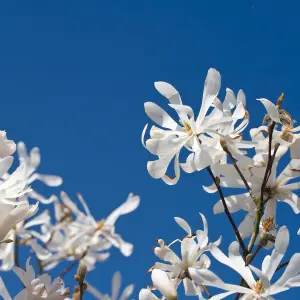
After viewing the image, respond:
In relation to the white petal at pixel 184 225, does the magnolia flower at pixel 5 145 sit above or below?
above

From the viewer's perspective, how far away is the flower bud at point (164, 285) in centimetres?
107

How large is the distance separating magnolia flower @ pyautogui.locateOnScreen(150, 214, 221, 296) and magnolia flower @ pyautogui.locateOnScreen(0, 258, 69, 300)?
0.20 meters

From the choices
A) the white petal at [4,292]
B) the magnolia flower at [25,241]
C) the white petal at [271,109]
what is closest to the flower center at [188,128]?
the white petal at [271,109]

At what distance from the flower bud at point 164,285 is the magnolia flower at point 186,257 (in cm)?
9

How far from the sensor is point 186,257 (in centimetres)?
120

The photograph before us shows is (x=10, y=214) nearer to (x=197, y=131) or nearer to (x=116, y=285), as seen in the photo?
(x=197, y=131)

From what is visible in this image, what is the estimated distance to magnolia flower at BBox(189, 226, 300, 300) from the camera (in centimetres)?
98

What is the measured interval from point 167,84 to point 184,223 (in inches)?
10.3

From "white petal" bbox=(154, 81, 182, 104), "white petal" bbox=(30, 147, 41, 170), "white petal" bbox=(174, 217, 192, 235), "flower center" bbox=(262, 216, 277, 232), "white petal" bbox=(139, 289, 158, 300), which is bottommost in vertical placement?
"white petal" bbox=(139, 289, 158, 300)

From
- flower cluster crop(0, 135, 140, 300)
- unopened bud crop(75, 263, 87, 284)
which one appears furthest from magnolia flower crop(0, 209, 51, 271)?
unopened bud crop(75, 263, 87, 284)

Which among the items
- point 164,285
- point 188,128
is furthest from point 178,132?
point 164,285

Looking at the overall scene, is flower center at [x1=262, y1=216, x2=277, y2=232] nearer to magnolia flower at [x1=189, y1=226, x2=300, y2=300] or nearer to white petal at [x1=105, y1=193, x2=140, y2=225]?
magnolia flower at [x1=189, y1=226, x2=300, y2=300]

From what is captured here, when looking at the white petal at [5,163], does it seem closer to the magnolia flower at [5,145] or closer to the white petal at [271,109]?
the magnolia flower at [5,145]

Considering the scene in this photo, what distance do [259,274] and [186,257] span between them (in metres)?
0.24
